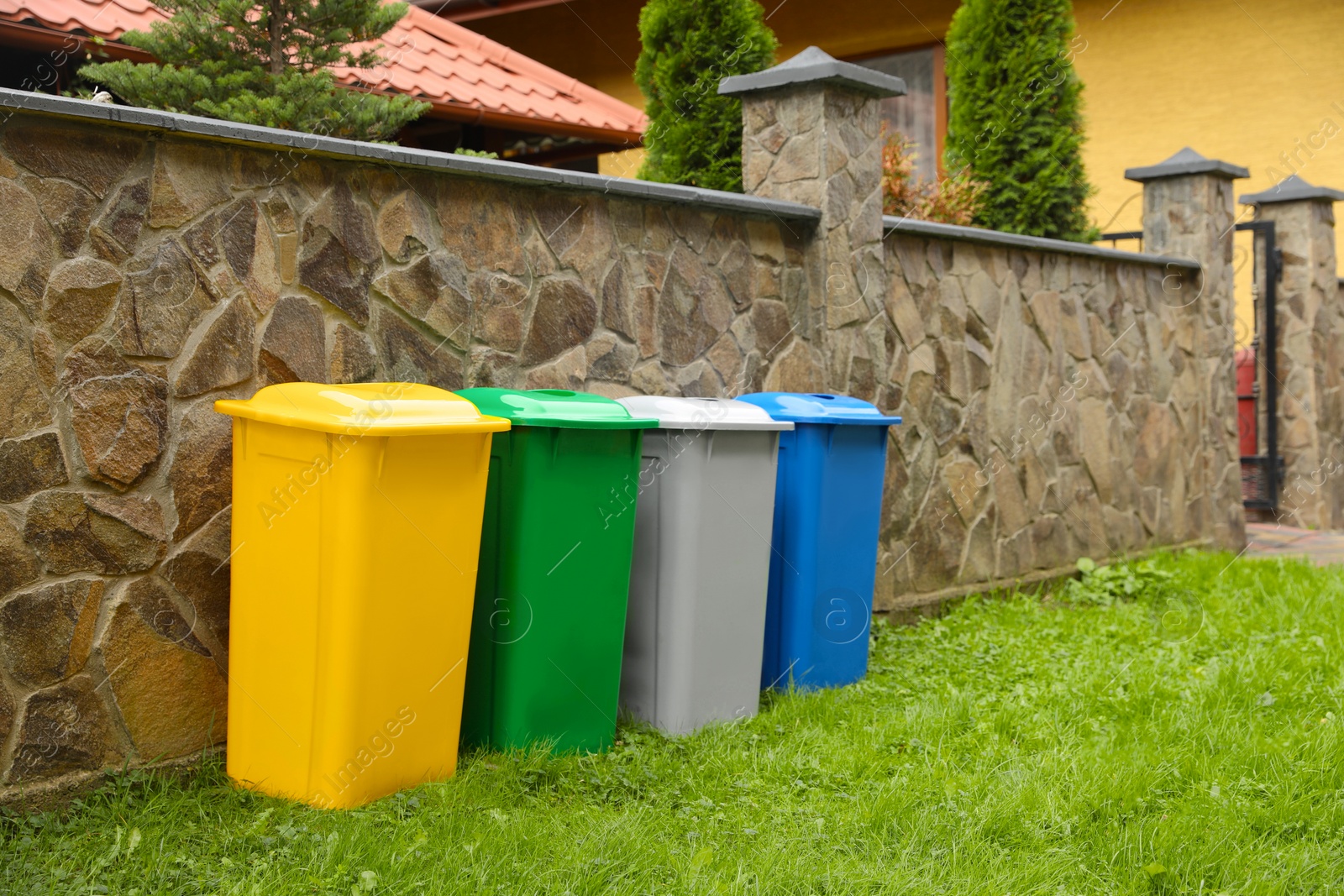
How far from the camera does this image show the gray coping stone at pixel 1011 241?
229 inches

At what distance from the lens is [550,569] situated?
359 cm

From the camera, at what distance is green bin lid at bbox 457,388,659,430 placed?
3.54 metres

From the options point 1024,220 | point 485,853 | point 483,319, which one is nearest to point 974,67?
point 1024,220

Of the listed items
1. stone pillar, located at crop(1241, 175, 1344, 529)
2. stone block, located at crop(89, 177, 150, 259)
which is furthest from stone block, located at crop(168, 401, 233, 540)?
stone pillar, located at crop(1241, 175, 1344, 529)

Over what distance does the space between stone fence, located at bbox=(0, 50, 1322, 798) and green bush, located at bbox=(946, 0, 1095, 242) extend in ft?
4.68

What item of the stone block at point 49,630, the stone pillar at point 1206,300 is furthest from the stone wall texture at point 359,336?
the stone pillar at point 1206,300

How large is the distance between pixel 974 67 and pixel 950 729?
20.9 feet

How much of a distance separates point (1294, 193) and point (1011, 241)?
4.07 metres

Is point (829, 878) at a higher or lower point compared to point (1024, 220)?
lower

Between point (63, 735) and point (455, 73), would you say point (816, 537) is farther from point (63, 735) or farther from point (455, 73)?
point (455, 73)

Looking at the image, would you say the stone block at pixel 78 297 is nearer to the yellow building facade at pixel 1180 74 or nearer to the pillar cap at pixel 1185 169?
the pillar cap at pixel 1185 169

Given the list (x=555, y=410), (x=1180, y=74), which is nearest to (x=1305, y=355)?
(x=1180, y=74)

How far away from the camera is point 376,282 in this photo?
3.99 metres

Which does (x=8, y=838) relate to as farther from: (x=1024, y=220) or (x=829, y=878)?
(x=1024, y=220)
